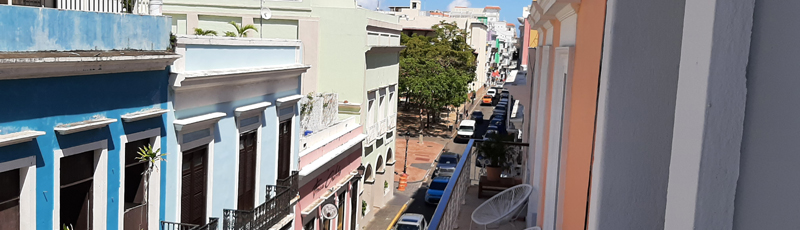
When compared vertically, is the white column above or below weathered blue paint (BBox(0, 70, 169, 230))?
above

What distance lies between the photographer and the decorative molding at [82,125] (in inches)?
304

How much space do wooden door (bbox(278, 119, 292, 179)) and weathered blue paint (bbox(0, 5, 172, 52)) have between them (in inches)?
191

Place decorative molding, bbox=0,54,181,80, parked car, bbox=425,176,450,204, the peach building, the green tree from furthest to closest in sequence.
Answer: the green tree
parked car, bbox=425,176,450,204
decorative molding, bbox=0,54,181,80
the peach building

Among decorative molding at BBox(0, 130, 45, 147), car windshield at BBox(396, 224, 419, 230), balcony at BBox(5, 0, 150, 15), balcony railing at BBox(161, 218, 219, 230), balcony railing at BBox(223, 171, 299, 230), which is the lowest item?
car windshield at BBox(396, 224, 419, 230)

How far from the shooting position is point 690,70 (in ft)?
6.16

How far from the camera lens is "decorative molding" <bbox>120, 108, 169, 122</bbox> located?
8852mm

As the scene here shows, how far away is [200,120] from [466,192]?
413 cm

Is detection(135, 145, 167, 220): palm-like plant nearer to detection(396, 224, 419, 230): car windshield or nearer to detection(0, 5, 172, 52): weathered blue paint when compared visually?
detection(0, 5, 172, 52): weathered blue paint

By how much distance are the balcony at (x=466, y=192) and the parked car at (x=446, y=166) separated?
18292 millimetres

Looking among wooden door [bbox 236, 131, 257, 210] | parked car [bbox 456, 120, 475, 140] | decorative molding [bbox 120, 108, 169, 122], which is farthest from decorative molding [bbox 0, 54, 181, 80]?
parked car [bbox 456, 120, 475, 140]

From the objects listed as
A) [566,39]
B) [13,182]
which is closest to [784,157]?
[566,39]

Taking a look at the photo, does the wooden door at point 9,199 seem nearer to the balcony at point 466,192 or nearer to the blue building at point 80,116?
the blue building at point 80,116

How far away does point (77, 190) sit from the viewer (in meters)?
8.47

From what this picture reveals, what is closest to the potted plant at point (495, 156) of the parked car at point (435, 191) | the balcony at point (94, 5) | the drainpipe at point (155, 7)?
the drainpipe at point (155, 7)
